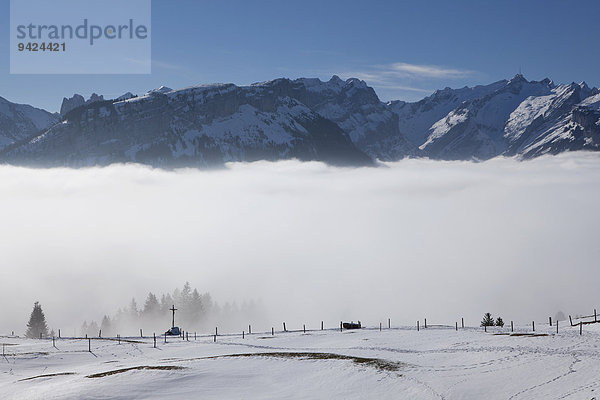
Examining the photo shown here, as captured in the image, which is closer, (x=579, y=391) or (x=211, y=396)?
(x=579, y=391)

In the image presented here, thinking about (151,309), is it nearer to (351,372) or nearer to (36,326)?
(36,326)

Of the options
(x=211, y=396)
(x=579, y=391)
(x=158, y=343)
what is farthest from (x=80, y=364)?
(x=579, y=391)

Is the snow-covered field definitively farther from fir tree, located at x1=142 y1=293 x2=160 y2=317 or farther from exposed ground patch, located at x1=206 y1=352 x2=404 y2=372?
fir tree, located at x1=142 y1=293 x2=160 y2=317

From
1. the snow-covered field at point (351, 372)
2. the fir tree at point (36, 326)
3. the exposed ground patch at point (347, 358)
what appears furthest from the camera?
the fir tree at point (36, 326)

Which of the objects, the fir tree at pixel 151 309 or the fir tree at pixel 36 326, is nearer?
the fir tree at pixel 36 326

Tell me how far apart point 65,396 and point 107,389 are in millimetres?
3438

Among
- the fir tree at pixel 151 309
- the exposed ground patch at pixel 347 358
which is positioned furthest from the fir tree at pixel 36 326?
the exposed ground patch at pixel 347 358

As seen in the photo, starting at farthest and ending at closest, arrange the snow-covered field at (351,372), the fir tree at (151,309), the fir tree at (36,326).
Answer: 1. the fir tree at (151,309)
2. the fir tree at (36,326)
3. the snow-covered field at (351,372)

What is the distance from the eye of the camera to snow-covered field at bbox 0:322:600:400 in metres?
47.8

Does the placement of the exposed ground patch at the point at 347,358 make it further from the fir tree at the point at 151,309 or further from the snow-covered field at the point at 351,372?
the fir tree at the point at 151,309

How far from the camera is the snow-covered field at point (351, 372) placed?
157 ft

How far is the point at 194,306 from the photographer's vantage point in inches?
7244

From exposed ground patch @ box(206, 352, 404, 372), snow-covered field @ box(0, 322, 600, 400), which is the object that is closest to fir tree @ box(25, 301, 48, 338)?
snow-covered field @ box(0, 322, 600, 400)

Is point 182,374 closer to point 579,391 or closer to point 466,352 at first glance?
point 466,352
